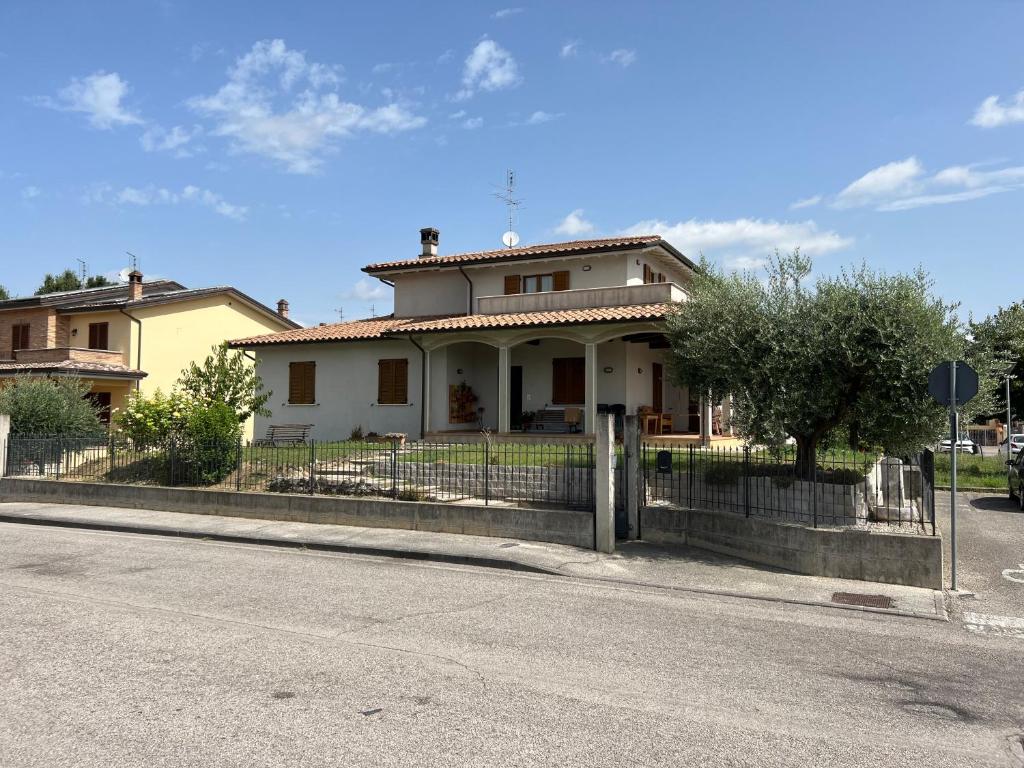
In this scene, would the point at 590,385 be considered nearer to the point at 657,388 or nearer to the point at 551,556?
the point at 657,388

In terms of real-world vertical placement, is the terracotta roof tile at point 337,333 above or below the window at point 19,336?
below

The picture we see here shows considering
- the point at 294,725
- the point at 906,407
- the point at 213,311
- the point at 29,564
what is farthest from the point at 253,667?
the point at 213,311

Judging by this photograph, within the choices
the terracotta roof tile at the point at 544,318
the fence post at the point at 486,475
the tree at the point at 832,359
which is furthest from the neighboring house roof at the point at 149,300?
the tree at the point at 832,359

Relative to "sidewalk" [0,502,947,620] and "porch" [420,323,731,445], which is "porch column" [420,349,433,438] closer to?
→ "porch" [420,323,731,445]

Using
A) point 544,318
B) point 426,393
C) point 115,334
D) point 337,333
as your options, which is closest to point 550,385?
point 544,318

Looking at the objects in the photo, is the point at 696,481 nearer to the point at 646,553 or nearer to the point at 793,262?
the point at 646,553

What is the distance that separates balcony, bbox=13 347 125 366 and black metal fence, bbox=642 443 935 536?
27.2 meters

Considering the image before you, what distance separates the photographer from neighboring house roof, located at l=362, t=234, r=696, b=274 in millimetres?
21203

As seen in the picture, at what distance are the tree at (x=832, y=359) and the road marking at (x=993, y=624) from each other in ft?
9.88

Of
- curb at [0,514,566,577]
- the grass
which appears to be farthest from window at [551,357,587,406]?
curb at [0,514,566,577]

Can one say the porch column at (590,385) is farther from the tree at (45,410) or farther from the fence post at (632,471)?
the tree at (45,410)

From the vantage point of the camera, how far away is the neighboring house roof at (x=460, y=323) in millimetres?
19062

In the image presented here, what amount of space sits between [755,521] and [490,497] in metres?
4.62

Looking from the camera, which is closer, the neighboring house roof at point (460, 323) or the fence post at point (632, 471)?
the fence post at point (632, 471)
